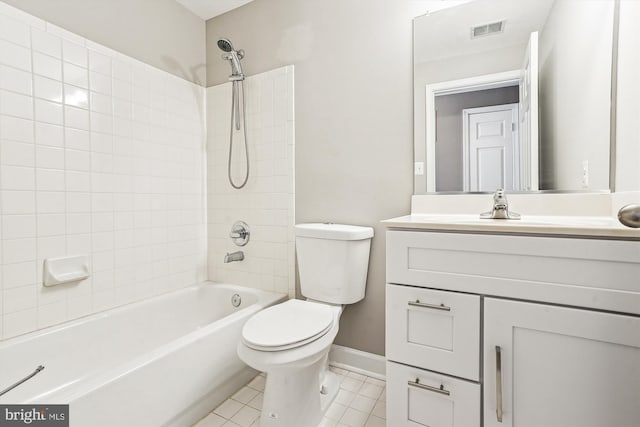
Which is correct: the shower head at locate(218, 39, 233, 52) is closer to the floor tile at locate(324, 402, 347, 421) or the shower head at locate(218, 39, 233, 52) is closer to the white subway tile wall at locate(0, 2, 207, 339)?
the white subway tile wall at locate(0, 2, 207, 339)

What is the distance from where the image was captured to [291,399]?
1.23 metres

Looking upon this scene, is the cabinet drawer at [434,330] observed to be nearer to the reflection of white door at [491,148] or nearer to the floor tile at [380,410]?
the floor tile at [380,410]

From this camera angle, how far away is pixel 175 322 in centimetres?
187

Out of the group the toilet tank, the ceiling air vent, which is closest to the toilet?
the toilet tank

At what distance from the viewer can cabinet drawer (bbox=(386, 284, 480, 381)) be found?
96 cm

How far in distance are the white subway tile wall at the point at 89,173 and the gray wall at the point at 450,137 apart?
157 cm

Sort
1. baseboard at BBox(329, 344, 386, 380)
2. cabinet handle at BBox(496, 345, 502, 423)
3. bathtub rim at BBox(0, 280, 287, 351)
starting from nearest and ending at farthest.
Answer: cabinet handle at BBox(496, 345, 502, 423)
bathtub rim at BBox(0, 280, 287, 351)
baseboard at BBox(329, 344, 386, 380)

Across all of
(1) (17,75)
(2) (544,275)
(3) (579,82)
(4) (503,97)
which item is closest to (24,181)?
(1) (17,75)

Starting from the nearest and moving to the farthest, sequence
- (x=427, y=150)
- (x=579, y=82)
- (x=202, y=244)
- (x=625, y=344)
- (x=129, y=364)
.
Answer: (x=625, y=344), (x=129, y=364), (x=579, y=82), (x=427, y=150), (x=202, y=244)

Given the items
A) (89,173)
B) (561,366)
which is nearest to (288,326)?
(561,366)

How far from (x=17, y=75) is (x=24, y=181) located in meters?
0.44

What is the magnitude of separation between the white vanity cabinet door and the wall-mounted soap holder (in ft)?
5.73

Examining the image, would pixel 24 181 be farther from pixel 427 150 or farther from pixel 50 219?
pixel 427 150

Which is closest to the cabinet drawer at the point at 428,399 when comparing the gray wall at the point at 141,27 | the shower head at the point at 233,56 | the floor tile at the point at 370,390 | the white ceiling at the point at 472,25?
the floor tile at the point at 370,390
